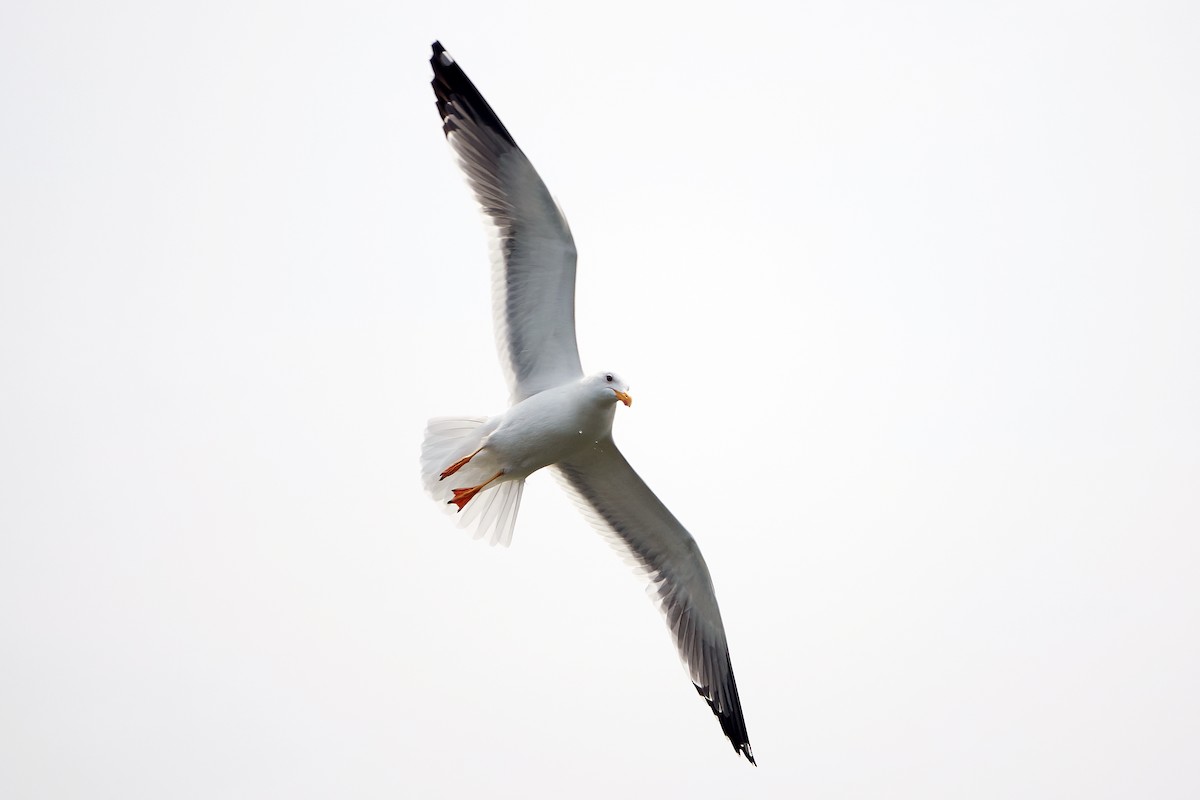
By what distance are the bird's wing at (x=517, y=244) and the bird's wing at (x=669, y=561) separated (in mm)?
829

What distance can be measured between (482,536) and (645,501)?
113cm

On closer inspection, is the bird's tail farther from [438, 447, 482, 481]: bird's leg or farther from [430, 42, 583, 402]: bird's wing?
[430, 42, 583, 402]: bird's wing

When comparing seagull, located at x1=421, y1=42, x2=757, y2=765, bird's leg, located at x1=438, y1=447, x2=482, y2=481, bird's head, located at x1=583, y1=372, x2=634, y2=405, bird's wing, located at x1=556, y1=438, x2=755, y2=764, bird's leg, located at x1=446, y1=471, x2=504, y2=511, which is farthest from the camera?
bird's wing, located at x1=556, y1=438, x2=755, y2=764

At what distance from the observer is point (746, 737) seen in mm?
9680

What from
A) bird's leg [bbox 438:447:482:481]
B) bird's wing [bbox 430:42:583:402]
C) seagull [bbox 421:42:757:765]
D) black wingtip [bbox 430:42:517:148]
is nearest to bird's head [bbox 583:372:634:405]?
seagull [bbox 421:42:757:765]

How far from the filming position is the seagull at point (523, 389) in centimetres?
808

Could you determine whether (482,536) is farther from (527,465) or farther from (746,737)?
(746,737)

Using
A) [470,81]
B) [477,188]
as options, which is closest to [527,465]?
[477,188]

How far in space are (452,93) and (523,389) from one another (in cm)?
194

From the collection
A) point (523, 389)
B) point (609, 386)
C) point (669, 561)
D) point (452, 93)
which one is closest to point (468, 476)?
point (523, 389)

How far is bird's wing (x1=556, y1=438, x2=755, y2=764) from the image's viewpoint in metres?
8.97

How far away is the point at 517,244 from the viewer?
817 cm

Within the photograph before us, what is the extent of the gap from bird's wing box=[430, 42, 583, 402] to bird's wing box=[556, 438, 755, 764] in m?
0.83

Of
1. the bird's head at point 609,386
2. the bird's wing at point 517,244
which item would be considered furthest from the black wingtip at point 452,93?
the bird's head at point 609,386
